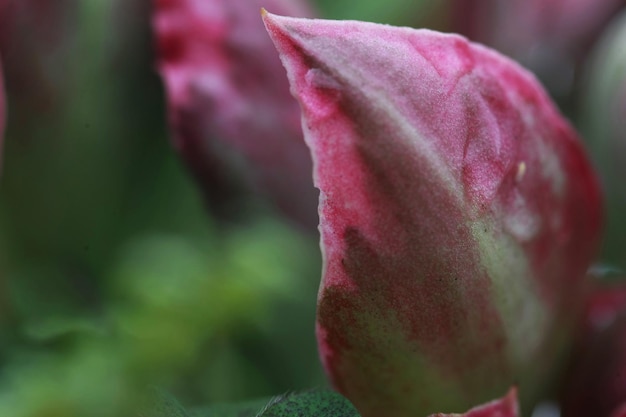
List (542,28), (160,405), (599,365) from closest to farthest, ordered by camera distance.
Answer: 1. (160,405)
2. (599,365)
3. (542,28)

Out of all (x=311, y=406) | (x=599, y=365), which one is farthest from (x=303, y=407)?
(x=599, y=365)

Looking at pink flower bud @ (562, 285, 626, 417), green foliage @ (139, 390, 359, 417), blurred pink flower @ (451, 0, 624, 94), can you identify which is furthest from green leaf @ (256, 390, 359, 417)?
blurred pink flower @ (451, 0, 624, 94)

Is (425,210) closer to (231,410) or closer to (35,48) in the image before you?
(231,410)

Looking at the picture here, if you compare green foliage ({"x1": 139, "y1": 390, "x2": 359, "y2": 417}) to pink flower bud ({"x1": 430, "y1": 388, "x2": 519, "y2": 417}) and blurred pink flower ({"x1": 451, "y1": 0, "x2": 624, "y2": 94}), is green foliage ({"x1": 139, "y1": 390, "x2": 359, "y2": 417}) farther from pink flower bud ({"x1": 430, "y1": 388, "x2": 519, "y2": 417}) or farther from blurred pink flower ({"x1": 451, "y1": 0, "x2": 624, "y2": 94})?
blurred pink flower ({"x1": 451, "y1": 0, "x2": 624, "y2": 94})

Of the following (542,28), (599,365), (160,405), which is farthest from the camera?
(542,28)

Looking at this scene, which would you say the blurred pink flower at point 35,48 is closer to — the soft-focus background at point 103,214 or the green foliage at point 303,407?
the soft-focus background at point 103,214
